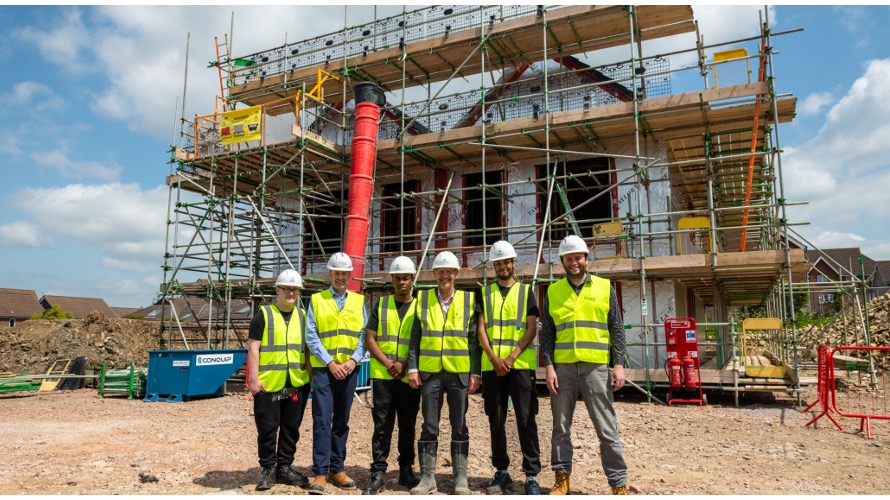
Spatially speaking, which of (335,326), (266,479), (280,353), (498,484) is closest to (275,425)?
(266,479)

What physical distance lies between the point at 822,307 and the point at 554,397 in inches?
1940

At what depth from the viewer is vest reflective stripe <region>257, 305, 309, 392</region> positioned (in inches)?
213

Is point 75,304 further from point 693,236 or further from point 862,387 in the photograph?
point 862,387

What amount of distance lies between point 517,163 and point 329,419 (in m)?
11.0

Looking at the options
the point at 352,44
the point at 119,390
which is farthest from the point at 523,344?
the point at 352,44

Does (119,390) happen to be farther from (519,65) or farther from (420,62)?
(519,65)

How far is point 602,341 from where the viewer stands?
16.5 ft

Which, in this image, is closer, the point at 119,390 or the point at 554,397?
the point at 554,397

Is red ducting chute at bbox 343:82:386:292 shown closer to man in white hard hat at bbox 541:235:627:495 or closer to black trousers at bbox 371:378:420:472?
black trousers at bbox 371:378:420:472

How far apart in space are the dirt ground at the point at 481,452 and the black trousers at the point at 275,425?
0.89 ft

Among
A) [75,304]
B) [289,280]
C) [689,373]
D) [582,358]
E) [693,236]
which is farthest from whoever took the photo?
[75,304]

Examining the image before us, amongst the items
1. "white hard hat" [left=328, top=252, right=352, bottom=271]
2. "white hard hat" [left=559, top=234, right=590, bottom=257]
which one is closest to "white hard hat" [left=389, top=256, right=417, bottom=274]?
"white hard hat" [left=328, top=252, right=352, bottom=271]

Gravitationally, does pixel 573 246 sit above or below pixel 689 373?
above

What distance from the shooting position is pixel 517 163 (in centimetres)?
1545
